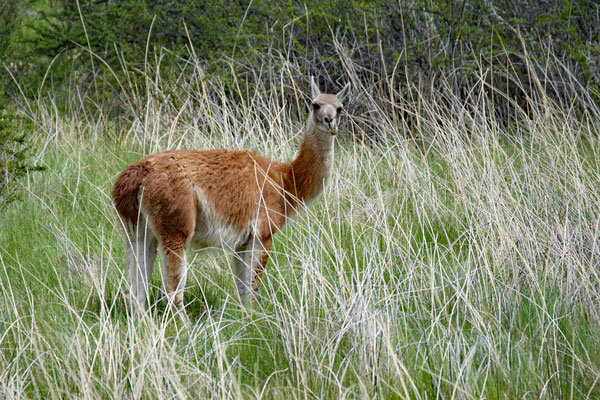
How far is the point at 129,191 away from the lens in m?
4.49

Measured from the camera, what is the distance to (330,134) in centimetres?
542

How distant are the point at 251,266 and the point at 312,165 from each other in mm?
1004

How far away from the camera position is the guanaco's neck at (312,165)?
5.41m

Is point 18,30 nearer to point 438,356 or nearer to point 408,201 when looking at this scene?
point 408,201

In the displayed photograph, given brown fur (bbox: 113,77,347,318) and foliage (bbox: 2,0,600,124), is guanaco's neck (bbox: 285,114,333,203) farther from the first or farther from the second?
foliage (bbox: 2,0,600,124)

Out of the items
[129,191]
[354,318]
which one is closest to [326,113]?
[129,191]

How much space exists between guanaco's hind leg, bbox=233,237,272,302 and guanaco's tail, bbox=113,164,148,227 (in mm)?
758

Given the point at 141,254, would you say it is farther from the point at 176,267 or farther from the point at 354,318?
the point at 354,318

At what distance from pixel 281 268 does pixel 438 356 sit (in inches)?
A: 68.6

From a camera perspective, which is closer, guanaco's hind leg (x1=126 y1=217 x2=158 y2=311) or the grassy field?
the grassy field

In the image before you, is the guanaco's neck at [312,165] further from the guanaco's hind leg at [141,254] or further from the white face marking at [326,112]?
the guanaco's hind leg at [141,254]

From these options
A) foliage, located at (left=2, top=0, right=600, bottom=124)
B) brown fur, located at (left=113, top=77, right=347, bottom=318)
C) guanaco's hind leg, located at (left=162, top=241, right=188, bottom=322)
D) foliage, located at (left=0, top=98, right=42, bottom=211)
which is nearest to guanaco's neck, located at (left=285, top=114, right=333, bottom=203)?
brown fur, located at (left=113, top=77, right=347, bottom=318)

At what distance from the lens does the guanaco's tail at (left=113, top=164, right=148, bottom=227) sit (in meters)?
4.49

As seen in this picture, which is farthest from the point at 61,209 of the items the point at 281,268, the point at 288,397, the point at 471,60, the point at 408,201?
the point at 471,60
